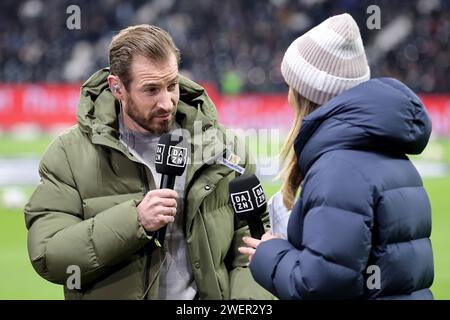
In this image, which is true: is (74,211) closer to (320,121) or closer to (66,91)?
(320,121)

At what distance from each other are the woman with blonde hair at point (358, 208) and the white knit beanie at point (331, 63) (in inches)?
3.0

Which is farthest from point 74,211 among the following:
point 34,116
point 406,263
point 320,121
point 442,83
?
point 442,83

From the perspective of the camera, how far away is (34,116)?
20.1 metres

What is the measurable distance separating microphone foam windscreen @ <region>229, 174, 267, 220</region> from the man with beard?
25cm

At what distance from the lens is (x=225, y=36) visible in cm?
2580

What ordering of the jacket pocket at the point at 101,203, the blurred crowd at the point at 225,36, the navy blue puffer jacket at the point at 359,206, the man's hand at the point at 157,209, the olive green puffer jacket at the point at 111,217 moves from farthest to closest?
the blurred crowd at the point at 225,36
the jacket pocket at the point at 101,203
the olive green puffer jacket at the point at 111,217
the man's hand at the point at 157,209
the navy blue puffer jacket at the point at 359,206

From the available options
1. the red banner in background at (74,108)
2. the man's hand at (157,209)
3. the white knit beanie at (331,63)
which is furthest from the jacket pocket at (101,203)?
the red banner in background at (74,108)

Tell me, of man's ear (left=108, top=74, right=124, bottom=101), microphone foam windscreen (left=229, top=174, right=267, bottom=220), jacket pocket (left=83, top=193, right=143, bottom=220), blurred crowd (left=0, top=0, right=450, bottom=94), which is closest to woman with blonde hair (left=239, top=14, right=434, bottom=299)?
microphone foam windscreen (left=229, top=174, right=267, bottom=220)

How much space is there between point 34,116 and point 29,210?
57.0 feet

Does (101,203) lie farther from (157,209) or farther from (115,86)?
(115,86)

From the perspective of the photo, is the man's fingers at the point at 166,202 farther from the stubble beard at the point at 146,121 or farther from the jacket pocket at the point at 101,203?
the stubble beard at the point at 146,121

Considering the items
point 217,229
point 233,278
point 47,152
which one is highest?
point 47,152

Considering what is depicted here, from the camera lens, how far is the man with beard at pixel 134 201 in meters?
3.09
